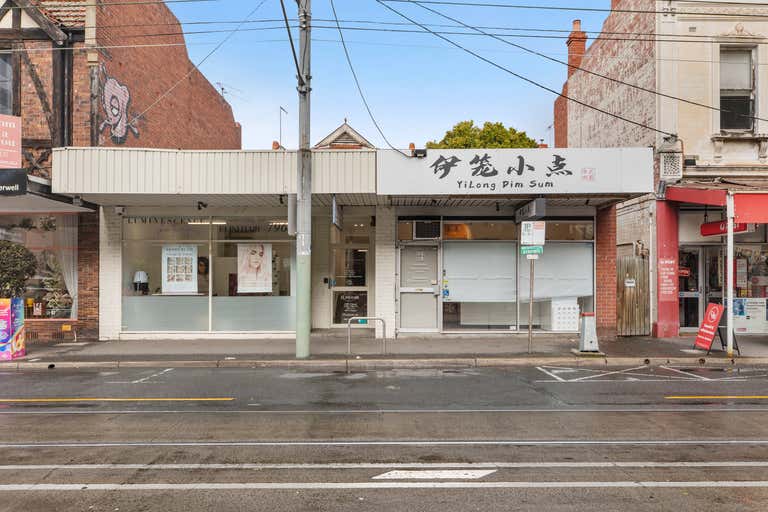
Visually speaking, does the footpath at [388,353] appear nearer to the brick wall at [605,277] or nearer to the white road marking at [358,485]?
the brick wall at [605,277]

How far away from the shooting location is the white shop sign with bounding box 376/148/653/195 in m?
11.3

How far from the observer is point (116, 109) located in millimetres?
14406

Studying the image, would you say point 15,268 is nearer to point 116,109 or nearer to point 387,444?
point 116,109

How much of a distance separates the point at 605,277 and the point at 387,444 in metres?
10.0

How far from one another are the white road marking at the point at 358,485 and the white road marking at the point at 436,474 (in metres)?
0.11

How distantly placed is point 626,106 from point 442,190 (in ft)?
30.0

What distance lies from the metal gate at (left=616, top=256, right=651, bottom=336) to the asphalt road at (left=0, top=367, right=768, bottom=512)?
4421 mm

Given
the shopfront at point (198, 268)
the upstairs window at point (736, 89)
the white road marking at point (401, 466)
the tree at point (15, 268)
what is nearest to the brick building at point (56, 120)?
the tree at point (15, 268)

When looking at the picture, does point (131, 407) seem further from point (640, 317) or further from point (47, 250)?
point (640, 317)

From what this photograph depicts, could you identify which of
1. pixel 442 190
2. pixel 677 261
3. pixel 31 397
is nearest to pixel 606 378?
pixel 442 190

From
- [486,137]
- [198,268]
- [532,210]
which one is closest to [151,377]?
[198,268]

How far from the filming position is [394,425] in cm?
629

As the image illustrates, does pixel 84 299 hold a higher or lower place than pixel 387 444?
higher

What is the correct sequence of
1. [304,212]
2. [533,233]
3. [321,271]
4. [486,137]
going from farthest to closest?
[486,137]
[321,271]
[533,233]
[304,212]
